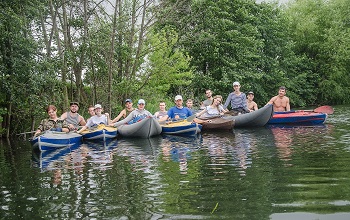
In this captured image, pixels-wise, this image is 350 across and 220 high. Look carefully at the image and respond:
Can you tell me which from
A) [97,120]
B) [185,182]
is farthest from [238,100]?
[185,182]

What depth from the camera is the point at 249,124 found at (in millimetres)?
18250

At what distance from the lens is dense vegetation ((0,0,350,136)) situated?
1767cm

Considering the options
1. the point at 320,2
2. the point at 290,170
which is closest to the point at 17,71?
the point at 290,170

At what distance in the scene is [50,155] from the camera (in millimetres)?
12164

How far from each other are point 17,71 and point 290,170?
457 inches

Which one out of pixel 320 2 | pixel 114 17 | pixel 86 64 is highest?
pixel 320 2

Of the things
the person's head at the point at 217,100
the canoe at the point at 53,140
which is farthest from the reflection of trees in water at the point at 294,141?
the canoe at the point at 53,140

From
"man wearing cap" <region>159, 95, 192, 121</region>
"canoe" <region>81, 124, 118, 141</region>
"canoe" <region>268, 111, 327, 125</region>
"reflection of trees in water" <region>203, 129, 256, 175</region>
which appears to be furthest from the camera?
"canoe" <region>268, 111, 327, 125</region>

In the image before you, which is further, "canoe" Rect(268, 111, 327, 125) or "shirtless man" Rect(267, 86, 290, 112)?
"shirtless man" Rect(267, 86, 290, 112)

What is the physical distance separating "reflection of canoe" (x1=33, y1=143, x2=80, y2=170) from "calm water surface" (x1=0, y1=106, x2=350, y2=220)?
0.09ft

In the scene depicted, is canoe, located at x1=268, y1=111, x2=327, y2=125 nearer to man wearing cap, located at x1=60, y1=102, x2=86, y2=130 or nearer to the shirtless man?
the shirtless man

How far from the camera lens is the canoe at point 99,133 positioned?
1524cm

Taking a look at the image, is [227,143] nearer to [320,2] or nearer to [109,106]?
[109,106]

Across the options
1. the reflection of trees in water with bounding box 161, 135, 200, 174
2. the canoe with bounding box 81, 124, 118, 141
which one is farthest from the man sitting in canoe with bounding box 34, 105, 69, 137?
the reflection of trees in water with bounding box 161, 135, 200, 174
